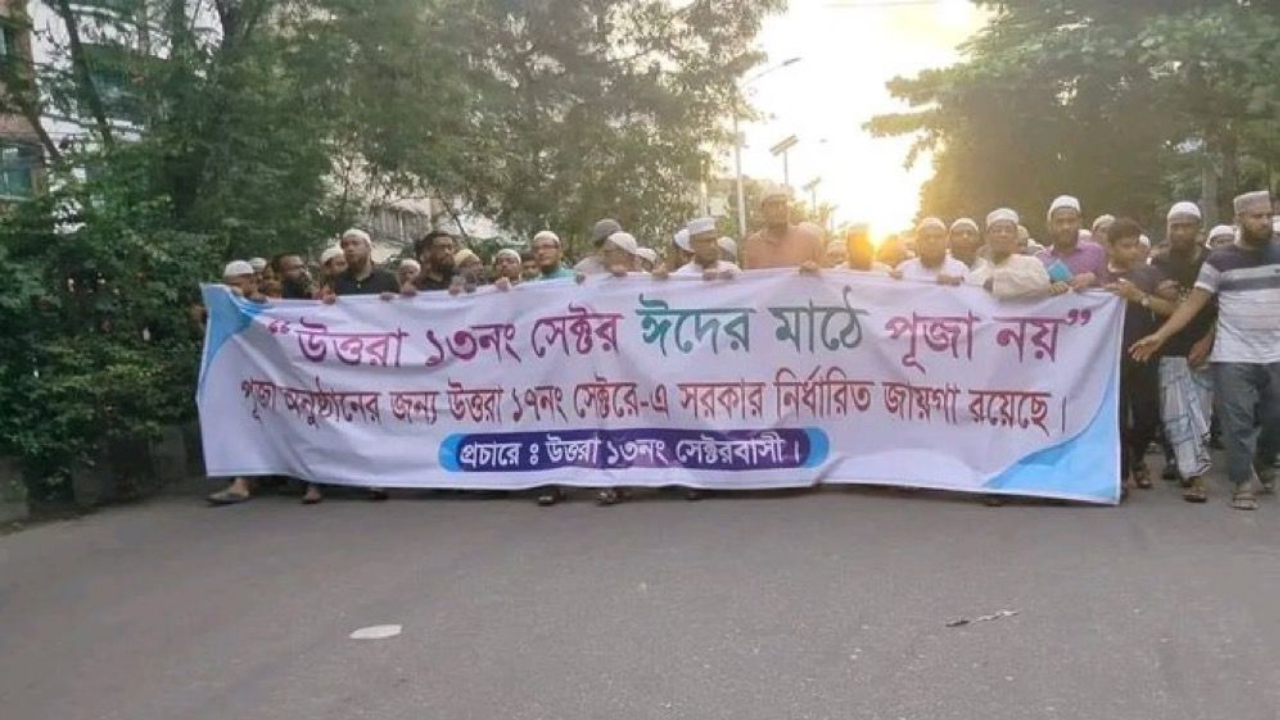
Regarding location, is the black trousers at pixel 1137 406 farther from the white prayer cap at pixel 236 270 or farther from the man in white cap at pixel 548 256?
the white prayer cap at pixel 236 270

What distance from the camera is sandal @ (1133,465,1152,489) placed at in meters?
7.58

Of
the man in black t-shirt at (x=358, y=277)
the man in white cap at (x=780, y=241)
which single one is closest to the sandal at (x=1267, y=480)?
the man in white cap at (x=780, y=241)

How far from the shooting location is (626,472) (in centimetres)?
777

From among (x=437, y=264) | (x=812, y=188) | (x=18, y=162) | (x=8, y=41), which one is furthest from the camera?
(x=812, y=188)

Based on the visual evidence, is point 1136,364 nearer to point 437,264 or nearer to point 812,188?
point 437,264

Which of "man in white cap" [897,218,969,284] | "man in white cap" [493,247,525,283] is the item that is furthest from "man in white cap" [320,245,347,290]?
"man in white cap" [897,218,969,284]

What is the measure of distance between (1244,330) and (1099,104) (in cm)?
1123

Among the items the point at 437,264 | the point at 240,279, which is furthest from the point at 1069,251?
the point at 240,279

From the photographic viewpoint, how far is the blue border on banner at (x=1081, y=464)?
23.2 ft

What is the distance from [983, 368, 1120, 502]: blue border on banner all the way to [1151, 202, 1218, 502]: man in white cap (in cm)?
41

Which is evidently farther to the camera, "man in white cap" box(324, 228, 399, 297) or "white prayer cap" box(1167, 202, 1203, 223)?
"man in white cap" box(324, 228, 399, 297)

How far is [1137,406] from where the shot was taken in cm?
754

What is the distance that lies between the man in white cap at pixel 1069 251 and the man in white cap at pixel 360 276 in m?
4.32

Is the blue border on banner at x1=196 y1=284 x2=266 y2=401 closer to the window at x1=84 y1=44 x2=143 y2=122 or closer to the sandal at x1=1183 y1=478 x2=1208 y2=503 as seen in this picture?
the window at x1=84 y1=44 x2=143 y2=122
